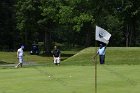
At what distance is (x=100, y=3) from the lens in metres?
59.8

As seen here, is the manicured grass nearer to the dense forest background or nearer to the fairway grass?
the fairway grass

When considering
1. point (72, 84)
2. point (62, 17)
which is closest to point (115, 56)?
point (72, 84)

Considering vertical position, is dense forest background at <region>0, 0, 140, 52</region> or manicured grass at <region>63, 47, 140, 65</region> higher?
dense forest background at <region>0, 0, 140, 52</region>

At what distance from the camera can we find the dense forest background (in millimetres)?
58719

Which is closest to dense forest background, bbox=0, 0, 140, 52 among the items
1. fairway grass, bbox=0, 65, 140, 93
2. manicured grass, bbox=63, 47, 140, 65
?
manicured grass, bbox=63, 47, 140, 65

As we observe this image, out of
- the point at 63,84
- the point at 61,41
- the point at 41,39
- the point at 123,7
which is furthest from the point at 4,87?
the point at 61,41

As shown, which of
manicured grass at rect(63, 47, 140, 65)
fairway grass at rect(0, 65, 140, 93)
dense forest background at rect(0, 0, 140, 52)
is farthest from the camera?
dense forest background at rect(0, 0, 140, 52)

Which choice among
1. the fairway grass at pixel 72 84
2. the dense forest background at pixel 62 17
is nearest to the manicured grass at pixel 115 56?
the fairway grass at pixel 72 84

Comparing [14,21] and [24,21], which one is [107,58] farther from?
[14,21]

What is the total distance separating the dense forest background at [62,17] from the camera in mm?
58719

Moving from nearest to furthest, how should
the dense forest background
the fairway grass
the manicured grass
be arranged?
the fairway grass < the manicured grass < the dense forest background

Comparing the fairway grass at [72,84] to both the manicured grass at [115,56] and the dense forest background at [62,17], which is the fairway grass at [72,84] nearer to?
the manicured grass at [115,56]

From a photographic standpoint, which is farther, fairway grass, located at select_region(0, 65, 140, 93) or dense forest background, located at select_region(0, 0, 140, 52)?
dense forest background, located at select_region(0, 0, 140, 52)

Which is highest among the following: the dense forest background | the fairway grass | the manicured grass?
the dense forest background
